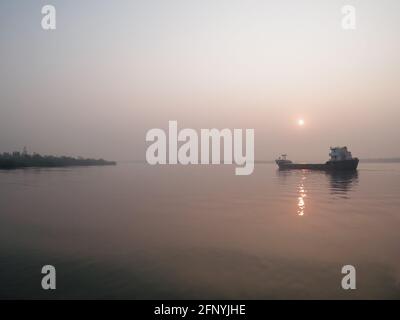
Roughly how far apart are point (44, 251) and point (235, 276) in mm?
9457

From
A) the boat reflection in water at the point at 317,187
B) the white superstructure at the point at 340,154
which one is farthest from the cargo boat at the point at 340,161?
the boat reflection in water at the point at 317,187

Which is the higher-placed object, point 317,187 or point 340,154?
point 340,154

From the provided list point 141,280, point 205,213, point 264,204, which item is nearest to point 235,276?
point 141,280

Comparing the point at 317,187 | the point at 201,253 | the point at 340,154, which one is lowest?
the point at 317,187

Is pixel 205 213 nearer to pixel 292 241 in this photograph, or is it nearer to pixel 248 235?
pixel 248 235

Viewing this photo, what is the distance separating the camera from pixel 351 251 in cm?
1482

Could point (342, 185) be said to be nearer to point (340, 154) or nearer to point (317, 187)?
point (317, 187)

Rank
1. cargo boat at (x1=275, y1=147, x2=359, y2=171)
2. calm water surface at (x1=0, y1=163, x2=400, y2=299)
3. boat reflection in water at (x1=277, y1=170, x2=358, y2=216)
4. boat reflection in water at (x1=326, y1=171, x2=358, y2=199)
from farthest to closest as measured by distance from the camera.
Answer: cargo boat at (x1=275, y1=147, x2=359, y2=171) < boat reflection in water at (x1=326, y1=171, x2=358, y2=199) < boat reflection in water at (x1=277, y1=170, x2=358, y2=216) < calm water surface at (x1=0, y1=163, x2=400, y2=299)

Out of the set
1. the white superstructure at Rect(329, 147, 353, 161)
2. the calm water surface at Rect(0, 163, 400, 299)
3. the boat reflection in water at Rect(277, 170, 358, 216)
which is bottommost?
the boat reflection in water at Rect(277, 170, 358, 216)

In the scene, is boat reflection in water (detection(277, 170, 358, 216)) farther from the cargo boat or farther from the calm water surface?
the cargo boat

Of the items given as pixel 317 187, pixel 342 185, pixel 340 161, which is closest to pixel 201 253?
pixel 317 187

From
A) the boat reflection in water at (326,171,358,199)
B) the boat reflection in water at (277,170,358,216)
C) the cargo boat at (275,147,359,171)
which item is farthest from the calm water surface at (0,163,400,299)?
the cargo boat at (275,147,359,171)

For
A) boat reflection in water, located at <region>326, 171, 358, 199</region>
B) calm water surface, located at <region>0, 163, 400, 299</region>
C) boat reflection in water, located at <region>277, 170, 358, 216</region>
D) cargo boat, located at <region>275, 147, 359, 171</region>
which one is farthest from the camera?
cargo boat, located at <region>275, 147, 359, 171</region>
